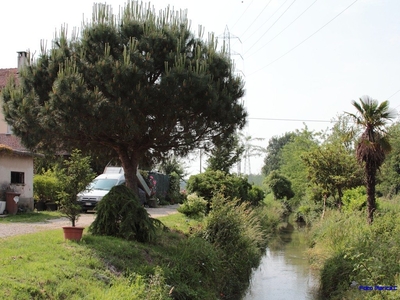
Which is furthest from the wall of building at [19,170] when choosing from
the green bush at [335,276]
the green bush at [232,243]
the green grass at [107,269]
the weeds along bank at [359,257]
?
the green bush at [335,276]

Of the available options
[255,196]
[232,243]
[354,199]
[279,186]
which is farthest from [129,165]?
[279,186]

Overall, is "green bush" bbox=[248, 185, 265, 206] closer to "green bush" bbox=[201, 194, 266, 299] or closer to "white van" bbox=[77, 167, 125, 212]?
"white van" bbox=[77, 167, 125, 212]

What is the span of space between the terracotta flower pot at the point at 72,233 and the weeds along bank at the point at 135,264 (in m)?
0.22

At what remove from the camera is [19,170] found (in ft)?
76.9

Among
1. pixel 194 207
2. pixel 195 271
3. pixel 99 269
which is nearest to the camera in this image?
pixel 99 269

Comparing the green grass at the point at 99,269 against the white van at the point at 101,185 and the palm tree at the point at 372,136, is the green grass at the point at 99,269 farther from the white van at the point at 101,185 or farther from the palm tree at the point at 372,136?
the white van at the point at 101,185

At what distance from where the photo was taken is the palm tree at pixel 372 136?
63.7 ft

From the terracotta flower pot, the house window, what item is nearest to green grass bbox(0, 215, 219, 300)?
the terracotta flower pot

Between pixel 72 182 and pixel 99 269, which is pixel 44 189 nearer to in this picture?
pixel 72 182

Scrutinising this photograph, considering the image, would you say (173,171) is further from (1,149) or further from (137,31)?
(137,31)

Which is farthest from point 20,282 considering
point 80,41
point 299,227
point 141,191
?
point 299,227

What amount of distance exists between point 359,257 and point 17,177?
16320 millimetres

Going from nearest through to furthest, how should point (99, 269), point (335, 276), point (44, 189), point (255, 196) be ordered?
point (99, 269) < point (335, 276) < point (44, 189) < point (255, 196)

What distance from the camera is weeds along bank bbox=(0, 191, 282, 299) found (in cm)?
927
